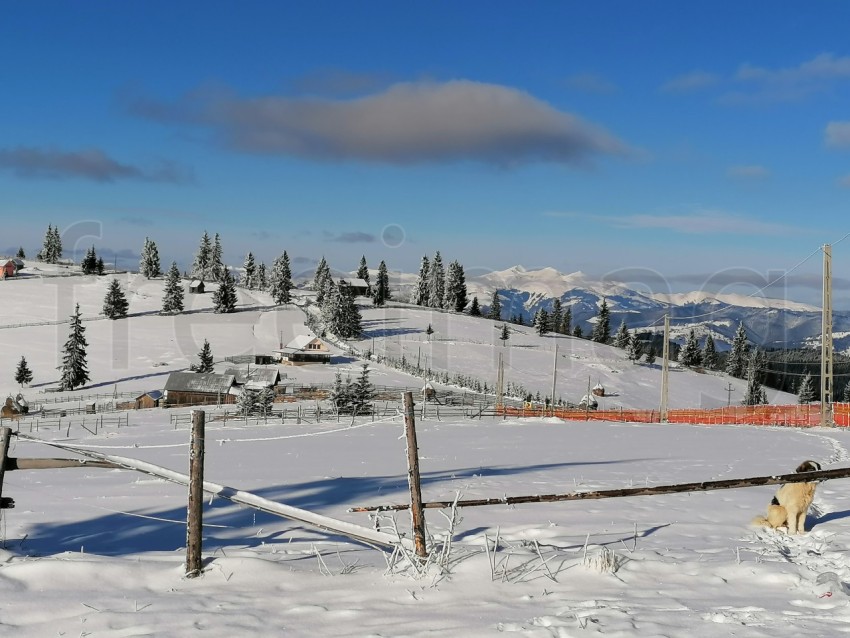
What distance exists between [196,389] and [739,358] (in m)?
102

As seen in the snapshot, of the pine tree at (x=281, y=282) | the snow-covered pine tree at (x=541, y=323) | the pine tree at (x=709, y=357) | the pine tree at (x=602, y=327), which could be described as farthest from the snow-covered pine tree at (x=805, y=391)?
the pine tree at (x=281, y=282)

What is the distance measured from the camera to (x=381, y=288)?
145125mm

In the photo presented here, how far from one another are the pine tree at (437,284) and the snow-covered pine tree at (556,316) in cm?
2464

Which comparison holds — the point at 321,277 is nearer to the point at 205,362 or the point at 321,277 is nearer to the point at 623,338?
the point at 623,338

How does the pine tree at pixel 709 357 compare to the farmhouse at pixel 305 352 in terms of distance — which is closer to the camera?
→ the farmhouse at pixel 305 352

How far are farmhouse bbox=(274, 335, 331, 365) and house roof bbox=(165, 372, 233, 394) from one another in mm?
19582

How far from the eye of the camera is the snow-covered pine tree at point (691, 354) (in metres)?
125

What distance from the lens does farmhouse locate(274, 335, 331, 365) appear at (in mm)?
88688

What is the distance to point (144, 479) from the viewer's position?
595 inches

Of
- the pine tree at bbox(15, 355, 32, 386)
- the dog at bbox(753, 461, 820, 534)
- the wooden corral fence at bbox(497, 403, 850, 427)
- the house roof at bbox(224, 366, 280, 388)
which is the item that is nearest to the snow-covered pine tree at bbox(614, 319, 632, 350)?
the wooden corral fence at bbox(497, 403, 850, 427)

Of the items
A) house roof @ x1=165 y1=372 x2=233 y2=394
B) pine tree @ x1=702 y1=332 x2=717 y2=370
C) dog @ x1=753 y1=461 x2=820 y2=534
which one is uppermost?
dog @ x1=753 y1=461 x2=820 y2=534

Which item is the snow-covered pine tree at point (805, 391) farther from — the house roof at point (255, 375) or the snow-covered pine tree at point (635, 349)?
the house roof at point (255, 375)

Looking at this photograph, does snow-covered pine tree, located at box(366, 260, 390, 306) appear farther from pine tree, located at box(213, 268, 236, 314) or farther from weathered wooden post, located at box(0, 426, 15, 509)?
weathered wooden post, located at box(0, 426, 15, 509)

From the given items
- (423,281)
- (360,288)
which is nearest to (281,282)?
(360,288)
